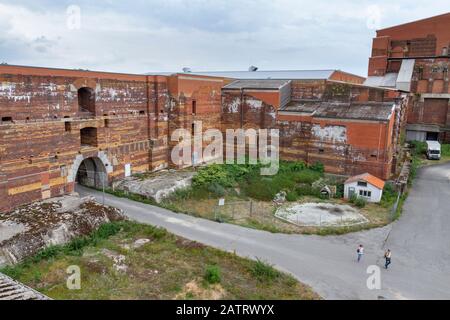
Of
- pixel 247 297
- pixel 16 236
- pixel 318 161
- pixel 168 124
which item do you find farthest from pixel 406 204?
pixel 16 236

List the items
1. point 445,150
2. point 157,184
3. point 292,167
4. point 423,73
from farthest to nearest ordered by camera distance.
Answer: point 423,73
point 445,150
point 292,167
point 157,184

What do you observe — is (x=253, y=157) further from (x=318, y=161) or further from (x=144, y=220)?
(x=144, y=220)

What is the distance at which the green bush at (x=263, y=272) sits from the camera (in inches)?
528

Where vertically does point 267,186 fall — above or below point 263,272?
above

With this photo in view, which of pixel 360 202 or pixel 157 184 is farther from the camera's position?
pixel 157 184

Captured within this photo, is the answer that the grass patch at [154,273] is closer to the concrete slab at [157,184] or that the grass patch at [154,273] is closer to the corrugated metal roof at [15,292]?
the corrugated metal roof at [15,292]

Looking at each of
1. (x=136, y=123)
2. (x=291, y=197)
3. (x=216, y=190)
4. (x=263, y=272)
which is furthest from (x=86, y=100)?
(x=263, y=272)

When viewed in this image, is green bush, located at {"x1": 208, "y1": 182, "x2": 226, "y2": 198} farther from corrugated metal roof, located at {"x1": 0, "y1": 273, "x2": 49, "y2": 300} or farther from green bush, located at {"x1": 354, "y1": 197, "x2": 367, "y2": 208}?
corrugated metal roof, located at {"x1": 0, "y1": 273, "x2": 49, "y2": 300}

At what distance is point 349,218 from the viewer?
20000 millimetres

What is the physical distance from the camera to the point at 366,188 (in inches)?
910

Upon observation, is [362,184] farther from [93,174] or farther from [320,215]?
[93,174]

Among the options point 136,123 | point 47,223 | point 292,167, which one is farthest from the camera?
point 292,167

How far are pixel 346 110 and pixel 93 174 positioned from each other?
62.9ft

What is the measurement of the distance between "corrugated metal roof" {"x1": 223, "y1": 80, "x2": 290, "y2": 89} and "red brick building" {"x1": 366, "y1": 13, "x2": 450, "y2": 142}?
16599mm
